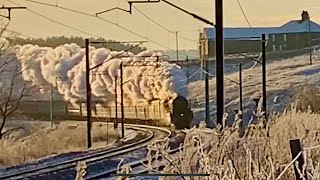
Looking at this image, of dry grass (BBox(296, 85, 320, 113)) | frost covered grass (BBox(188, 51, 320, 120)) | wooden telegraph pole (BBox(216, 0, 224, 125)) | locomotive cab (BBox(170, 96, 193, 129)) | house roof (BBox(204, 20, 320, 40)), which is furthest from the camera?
dry grass (BBox(296, 85, 320, 113))

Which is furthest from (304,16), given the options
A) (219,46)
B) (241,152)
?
(241,152)

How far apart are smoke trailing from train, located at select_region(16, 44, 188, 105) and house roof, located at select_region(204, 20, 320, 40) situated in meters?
0.39

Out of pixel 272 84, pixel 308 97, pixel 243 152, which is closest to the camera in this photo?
pixel 243 152

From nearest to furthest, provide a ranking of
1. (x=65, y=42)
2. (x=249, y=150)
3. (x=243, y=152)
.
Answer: (x=249, y=150)
(x=243, y=152)
(x=65, y=42)

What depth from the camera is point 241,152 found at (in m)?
2.89

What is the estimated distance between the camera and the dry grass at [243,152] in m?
2.25

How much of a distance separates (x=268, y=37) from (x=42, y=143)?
239 centimetres

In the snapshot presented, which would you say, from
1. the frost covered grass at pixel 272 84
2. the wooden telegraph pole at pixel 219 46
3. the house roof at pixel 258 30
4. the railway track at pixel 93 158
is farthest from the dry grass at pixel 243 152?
the frost covered grass at pixel 272 84

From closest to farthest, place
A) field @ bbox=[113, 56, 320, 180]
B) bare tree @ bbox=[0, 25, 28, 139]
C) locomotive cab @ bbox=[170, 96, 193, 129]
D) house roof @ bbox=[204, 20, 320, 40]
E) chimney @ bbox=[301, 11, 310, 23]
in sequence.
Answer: field @ bbox=[113, 56, 320, 180] < bare tree @ bbox=[0, 25, 28, 139] < locomotive cab @ bbox=[170, 96, 193, 129] < house roof @ bbox=[204, 20, 320, 40] < chimney @ bbox=[301, 11, 310, 23]

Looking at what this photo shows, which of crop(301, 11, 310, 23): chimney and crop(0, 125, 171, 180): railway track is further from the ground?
crop(301, 11, 310, 23): chimney

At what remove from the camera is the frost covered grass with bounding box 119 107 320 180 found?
2.25 meters

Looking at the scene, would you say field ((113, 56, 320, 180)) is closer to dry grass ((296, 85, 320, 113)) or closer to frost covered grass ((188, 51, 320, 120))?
frost covered grass ((188, 51, 320, 120))

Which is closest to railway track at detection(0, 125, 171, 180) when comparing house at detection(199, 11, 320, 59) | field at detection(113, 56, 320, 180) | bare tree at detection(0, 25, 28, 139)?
bare tree at detection(0, 25, 28, 139)

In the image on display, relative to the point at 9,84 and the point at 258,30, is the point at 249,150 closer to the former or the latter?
the point at 9,84
